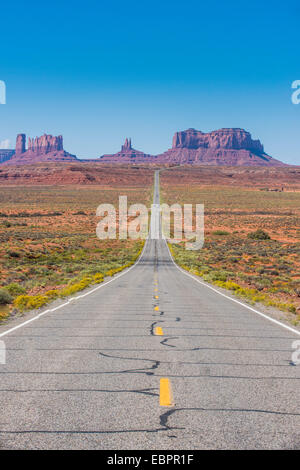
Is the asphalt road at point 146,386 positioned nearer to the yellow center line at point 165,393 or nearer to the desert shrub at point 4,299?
the yellow center line at point 165,393

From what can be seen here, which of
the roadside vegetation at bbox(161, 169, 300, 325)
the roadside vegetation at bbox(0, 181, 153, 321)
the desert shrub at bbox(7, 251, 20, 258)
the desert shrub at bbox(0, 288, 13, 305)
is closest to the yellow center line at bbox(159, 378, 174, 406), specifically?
the roadside vegetation at bbox(161, 169, 300, 325)

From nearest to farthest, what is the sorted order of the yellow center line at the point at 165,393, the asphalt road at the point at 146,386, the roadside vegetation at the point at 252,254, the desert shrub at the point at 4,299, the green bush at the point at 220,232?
the asphalt road at the point at 146,386 → the yellow center line at the point at 165,393 → the desert shrub at the point at 4,299 → the roadside vegetation at the point at 252,254 → the green bush at the point at 220,232

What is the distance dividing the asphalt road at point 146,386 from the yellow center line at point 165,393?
0.03 metres

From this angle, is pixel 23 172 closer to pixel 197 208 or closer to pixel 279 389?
pixel 197 208

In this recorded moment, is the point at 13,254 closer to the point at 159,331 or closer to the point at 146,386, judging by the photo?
the point at 159,331

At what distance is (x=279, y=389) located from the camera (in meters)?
5.30

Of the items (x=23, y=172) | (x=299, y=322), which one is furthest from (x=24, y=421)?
(x=23, y=172)

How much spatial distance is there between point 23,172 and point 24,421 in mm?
200977

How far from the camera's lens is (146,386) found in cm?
529

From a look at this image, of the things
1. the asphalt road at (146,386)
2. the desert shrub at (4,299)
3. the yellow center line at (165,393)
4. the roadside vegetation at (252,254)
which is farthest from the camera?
the roadside vegetation at (252,254)

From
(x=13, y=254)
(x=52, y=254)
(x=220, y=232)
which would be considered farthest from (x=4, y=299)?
(x=220, y=232)

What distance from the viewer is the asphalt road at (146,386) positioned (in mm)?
3904

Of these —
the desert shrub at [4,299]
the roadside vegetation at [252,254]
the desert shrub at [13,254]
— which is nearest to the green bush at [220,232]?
the roadside vegetation at [252,254]

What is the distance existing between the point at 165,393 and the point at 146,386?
368mm
